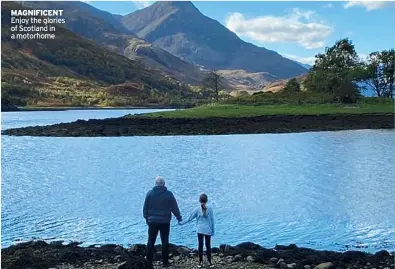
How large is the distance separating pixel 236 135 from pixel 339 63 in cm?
7152

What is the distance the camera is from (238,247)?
17.8 metres

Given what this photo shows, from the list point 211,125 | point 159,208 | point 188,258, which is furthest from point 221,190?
point 211,125

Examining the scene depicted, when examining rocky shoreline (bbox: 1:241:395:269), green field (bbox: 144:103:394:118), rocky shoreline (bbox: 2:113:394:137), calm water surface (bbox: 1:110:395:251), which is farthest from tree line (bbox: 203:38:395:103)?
rocky shoreline (bbox: 1:241:395:269)

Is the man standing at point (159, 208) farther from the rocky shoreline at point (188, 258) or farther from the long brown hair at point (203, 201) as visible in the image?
the rocky shoreline at point (188, 258)

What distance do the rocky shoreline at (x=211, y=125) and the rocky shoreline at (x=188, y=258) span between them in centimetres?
5469

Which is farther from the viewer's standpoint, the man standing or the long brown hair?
the man standing

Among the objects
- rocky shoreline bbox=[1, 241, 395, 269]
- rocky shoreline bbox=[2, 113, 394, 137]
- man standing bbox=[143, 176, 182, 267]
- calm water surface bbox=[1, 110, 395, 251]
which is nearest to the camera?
man standing bbox=[143, 176, 182, 267]

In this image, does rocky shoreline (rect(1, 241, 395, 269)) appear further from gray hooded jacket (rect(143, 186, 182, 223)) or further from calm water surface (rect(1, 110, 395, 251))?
calm water surface (rect(1, 110, 395, 251))

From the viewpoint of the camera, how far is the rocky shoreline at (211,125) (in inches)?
2921

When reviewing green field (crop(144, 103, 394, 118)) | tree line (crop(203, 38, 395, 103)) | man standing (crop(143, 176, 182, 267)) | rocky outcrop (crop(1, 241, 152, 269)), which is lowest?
rocky outcrop (crop(1, 241, 152, 269))

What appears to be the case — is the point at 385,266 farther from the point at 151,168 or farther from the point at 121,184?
the point at 151,168

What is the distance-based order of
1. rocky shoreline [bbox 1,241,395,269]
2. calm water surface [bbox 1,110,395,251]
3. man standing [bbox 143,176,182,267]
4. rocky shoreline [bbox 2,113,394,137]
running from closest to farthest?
man standing [bbox 143,176,182,267] < rocky shoreline [bbox 1,241,395,269] < calm water surface [bbox 1,110,395,251] < rocky shoreline [bbox 2,113,394,137]

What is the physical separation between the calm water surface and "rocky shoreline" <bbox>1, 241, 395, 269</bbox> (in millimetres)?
1615

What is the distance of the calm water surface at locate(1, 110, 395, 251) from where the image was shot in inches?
818
